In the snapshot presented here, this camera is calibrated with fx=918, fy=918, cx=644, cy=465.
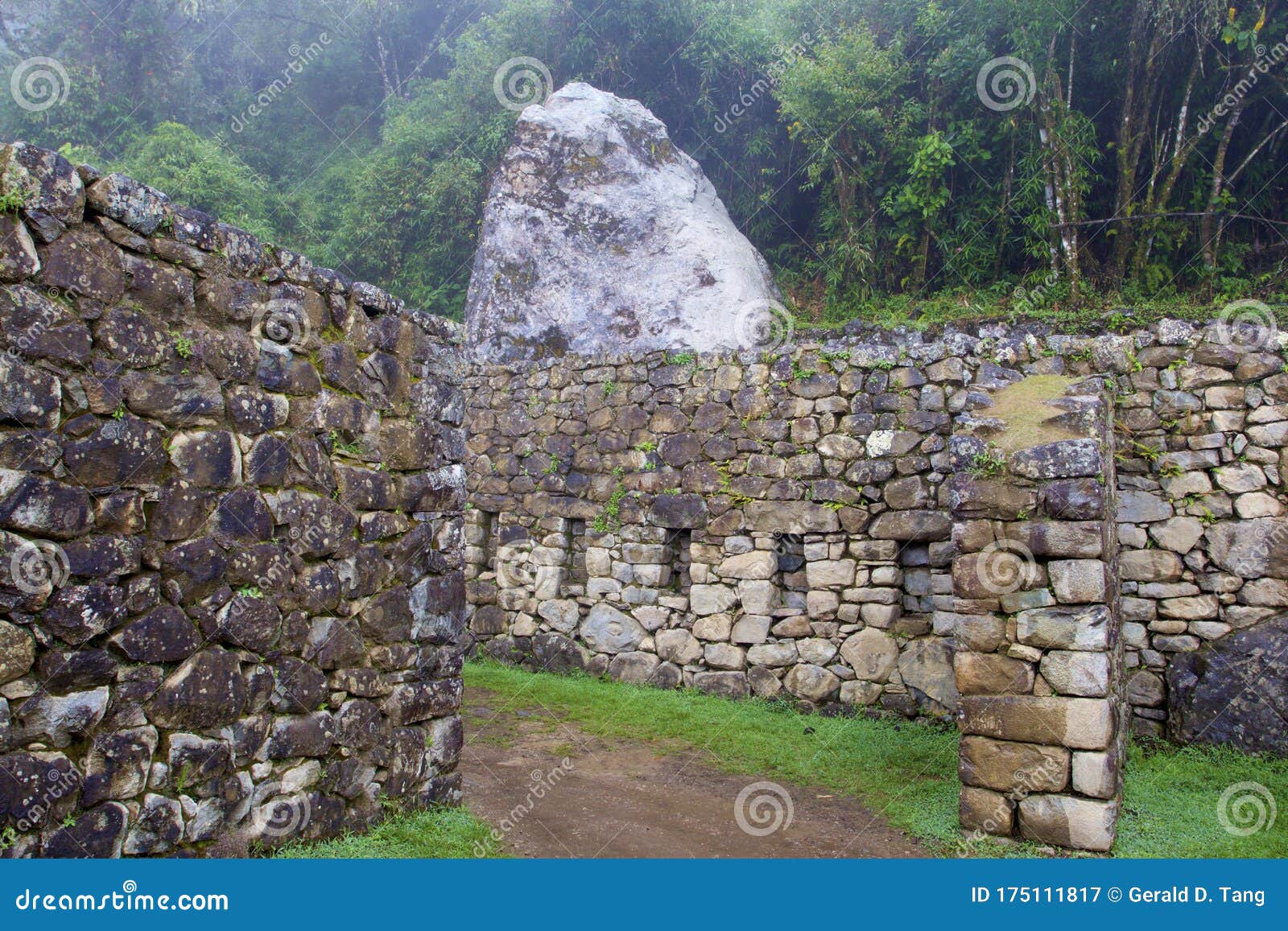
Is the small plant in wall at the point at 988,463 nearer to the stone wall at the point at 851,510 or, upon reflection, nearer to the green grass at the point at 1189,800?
the stone wall at the point at 851,510

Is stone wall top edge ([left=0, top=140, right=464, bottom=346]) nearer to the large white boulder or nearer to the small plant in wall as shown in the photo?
the small plant in wall

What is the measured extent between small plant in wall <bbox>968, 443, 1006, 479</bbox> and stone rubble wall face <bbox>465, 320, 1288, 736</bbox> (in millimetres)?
310

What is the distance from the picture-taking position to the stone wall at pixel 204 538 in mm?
3008

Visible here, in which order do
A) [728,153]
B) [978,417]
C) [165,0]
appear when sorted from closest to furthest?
[978,417] < [728,153] < [165,0]

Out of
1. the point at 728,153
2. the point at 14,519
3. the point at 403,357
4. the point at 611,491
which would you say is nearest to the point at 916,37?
the point at 728,153

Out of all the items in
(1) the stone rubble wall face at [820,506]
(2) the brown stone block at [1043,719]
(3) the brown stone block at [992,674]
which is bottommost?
(2) the brown stone block at [1043,719]

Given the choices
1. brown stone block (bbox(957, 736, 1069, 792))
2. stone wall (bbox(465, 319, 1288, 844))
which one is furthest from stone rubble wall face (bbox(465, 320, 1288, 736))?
brown stone block (bbox(957, 736, 1069, 792))

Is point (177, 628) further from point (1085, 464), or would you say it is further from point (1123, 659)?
point (1123, 659)

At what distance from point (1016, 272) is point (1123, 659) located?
7318 mm

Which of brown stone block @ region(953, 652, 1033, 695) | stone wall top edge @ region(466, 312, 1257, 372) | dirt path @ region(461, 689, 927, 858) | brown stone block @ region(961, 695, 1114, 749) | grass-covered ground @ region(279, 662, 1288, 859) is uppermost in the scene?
stone wall top edge @ region(466, 312, 1257, 372)

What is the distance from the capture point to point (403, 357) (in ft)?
15.4

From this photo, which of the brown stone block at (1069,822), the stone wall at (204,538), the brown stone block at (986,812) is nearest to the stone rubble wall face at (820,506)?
the brown stone block at (986,812)

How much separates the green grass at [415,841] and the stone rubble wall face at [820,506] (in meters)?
2.88

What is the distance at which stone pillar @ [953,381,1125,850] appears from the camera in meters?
4.47
